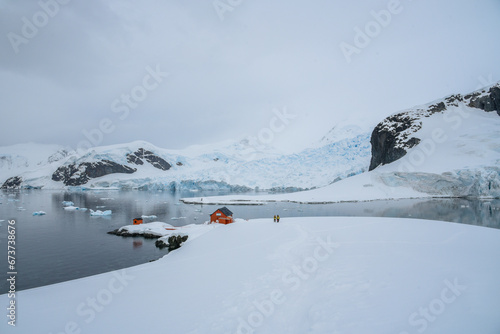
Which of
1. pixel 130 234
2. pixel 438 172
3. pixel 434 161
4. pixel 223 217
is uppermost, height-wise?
pixel 434 161

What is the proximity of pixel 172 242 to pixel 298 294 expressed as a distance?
17.6 m

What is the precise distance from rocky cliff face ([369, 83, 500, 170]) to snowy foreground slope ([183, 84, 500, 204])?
0.25m

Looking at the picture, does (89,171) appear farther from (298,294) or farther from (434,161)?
(298,294)

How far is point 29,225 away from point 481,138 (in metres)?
93.6

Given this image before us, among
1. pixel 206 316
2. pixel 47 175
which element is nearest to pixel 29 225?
pixel 206 316

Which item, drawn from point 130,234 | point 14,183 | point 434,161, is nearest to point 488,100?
point 434,161

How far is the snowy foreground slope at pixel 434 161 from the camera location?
56312 millimetres

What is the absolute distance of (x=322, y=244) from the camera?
1393 centimetres

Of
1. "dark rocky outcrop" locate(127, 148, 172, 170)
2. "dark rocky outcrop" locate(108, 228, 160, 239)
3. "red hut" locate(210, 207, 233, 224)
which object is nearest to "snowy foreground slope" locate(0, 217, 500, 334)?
"red hut" locate(210, 207, 233, 224)

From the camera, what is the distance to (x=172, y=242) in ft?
75.3

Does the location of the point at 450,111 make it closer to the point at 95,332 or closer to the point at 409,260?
the point at 409,260

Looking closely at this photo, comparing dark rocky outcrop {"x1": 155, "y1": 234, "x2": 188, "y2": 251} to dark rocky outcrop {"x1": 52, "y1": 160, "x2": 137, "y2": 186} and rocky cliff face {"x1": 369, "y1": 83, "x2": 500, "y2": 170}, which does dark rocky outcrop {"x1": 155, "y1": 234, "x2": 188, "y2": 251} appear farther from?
dark rocky outcrop {"x1": 52, "y1": 160, "x2": 137, "y2": 186}

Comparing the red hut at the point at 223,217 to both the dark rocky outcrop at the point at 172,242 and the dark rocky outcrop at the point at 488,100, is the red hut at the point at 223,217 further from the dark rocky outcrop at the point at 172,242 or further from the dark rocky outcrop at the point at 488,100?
the dark rocky outcrop at the point at 488,100

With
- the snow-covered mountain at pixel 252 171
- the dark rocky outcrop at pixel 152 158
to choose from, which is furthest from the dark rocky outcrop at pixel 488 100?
the dark rocky outcrop at pixel 152 158
